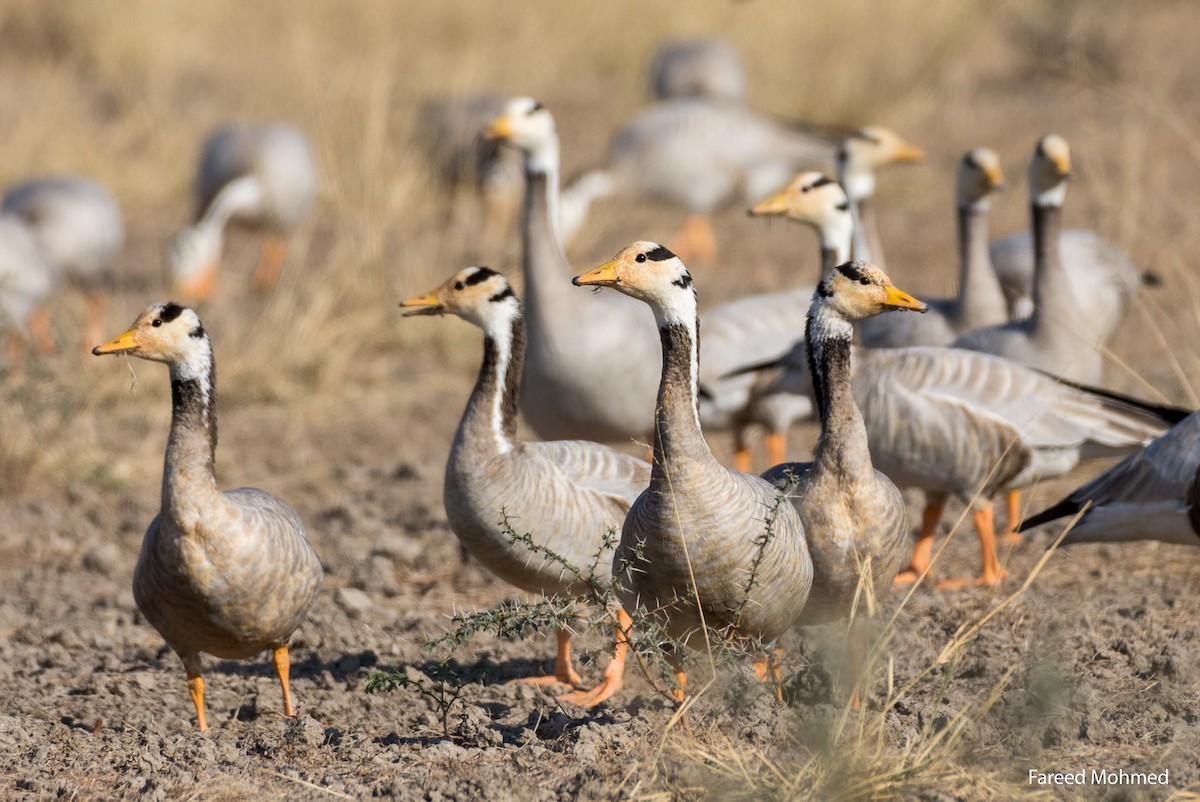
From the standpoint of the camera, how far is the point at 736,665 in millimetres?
4504

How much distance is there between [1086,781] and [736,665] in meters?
1.00

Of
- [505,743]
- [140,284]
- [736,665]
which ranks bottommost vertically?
[140,284]

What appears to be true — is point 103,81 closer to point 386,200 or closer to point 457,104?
point 457,104

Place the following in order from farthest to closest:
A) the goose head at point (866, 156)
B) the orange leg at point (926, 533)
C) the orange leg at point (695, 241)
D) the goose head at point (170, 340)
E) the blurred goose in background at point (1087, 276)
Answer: the orange leg at point (695, 241)
the goose head at point (866, 156)
the blurred goose in background at point (1087, 276)
the orange leg at point (926, 533)
the goose head at point (170, 340)

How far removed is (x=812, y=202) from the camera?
26.2 feet

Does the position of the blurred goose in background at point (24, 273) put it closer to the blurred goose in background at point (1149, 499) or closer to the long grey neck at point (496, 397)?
the long grey neck at point (496, 397)

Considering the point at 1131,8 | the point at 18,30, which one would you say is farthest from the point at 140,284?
the point at 1131,8

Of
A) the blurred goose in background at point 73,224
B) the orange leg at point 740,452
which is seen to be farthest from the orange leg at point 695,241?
the orange leg at point 740,452

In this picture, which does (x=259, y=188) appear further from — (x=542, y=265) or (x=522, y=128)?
(x=542, y=265)

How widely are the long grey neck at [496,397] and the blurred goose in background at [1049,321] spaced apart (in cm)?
269

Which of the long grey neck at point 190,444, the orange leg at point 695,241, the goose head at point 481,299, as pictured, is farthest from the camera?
the orange leg at point 695,241

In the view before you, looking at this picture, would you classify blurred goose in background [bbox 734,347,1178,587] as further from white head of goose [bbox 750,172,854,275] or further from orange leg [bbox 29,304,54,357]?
orange leg [bbox 29,304,54,357]

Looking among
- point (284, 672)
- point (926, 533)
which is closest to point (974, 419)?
point (926, 533)

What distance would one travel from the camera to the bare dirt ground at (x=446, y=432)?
458 cm
